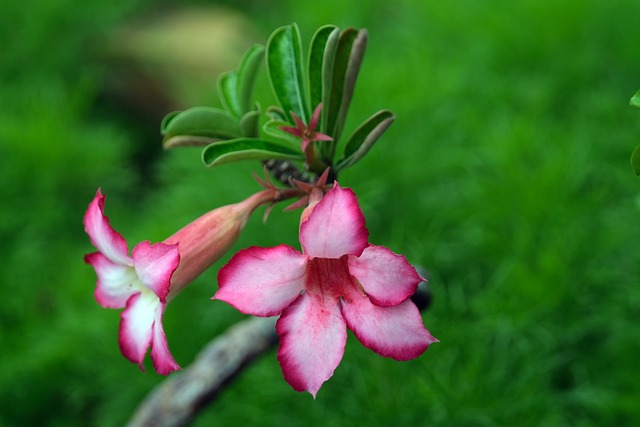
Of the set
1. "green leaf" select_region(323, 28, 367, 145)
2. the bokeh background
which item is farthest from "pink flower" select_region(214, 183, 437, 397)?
the bokeh background

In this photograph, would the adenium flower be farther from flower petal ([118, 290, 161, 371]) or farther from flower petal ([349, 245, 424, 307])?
flower petal ([349, 245, 424, 307])

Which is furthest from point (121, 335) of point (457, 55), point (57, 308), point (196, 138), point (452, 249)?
point (457, 55)

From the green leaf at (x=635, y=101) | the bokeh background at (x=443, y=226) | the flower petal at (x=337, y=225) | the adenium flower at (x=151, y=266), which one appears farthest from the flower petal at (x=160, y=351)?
the bokeh background at (x=443, y=226)

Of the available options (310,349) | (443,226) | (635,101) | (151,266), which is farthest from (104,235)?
(443,226)

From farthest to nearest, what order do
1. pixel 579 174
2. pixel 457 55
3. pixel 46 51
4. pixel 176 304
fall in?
1. pixel 46 51
2. pixel 457 55
3. pixel 176 304
4. pixel 579 174

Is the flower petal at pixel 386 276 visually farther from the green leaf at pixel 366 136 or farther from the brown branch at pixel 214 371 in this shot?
the brown branch at pixel 214 371

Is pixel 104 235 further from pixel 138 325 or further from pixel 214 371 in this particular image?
pixel 214 371

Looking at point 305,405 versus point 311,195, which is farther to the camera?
point 305,405

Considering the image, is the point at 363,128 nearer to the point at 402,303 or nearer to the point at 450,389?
the point at 402,303
